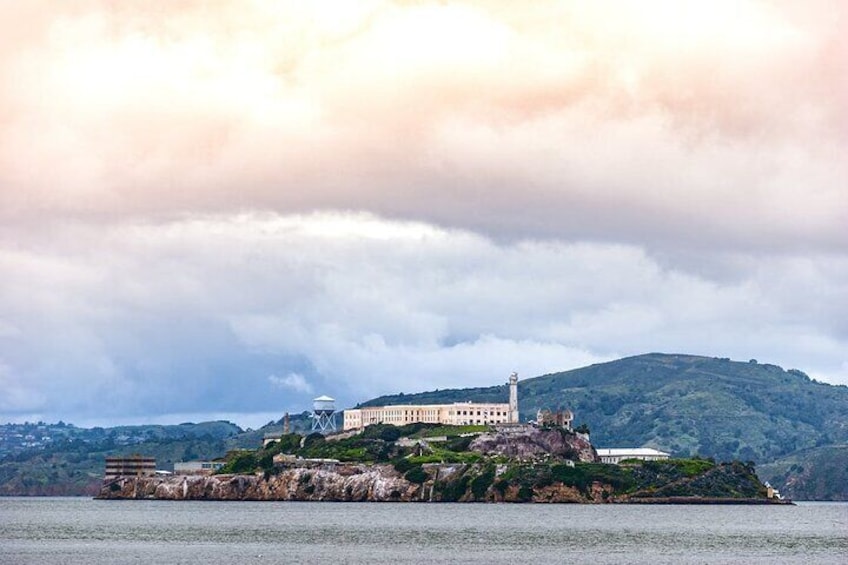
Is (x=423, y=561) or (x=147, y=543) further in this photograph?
(x=147, y=543)

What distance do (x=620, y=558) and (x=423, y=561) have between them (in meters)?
21.3

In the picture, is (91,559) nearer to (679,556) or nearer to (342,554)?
(342,554)

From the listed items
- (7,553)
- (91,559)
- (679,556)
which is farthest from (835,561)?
(7,553)

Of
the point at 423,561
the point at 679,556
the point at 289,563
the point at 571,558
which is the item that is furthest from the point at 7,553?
the point at 679,556

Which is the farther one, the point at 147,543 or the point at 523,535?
the point at 523,535

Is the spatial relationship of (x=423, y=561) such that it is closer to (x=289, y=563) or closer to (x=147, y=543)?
(x=289, y=563)

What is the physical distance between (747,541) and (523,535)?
2804 centimetres

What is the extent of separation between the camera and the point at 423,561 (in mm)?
147625

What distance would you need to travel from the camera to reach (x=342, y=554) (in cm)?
15650

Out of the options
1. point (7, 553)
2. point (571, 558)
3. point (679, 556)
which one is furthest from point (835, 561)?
point (7, 553)

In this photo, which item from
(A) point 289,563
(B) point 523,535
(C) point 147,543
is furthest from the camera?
(B) point 523,535

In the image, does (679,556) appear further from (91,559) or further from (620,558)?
(91,559)

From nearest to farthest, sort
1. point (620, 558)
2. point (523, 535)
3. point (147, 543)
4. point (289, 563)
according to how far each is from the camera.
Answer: point (289, 563) < point (620, 558) < point (147, 543) < point (523, 535)

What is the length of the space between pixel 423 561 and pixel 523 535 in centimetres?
4426
